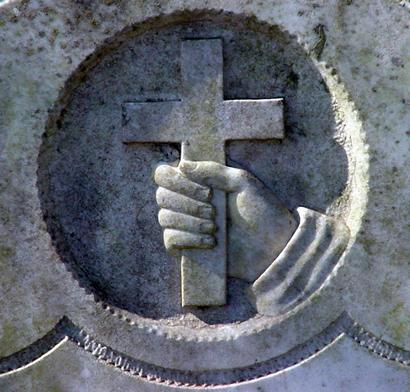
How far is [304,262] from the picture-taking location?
8.45 ft

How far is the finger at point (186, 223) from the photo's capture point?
8.42 feet

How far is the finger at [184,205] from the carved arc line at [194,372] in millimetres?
535

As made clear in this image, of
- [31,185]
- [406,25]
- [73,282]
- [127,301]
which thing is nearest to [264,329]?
[127,301]

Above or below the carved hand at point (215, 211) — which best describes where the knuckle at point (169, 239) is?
below

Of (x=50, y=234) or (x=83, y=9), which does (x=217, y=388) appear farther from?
(x=83, y=9)

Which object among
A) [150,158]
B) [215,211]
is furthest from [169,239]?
[150,158]

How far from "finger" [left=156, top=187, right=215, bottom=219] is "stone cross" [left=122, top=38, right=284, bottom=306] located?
46mm

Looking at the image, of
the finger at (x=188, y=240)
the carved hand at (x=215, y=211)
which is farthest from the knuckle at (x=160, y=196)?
the finger at (x=188, y=240)

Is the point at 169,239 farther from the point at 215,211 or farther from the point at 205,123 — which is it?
the point at 205,123

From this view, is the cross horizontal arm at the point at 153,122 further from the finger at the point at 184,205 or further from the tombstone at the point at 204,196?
the finger at the point at 184,205

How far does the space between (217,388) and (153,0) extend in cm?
134

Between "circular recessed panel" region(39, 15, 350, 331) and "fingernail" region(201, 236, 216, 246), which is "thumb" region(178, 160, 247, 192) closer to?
"circular recessed panel" region(39, 15, 350, 331)

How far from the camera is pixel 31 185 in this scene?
104 inches

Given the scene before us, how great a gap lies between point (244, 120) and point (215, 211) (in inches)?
12.8
